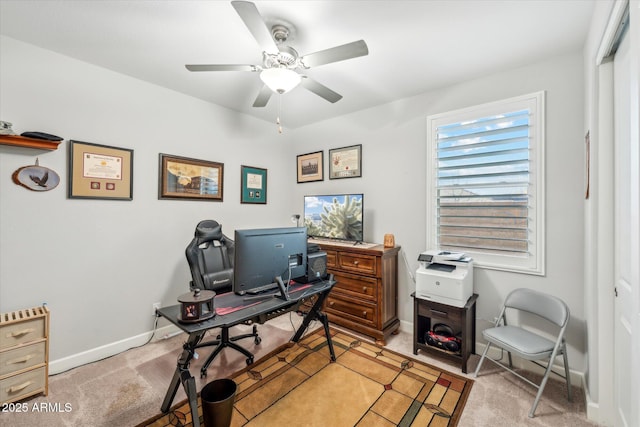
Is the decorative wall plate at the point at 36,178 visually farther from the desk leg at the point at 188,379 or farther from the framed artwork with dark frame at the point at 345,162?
the framed artwork with dark frame at the point at 345,162

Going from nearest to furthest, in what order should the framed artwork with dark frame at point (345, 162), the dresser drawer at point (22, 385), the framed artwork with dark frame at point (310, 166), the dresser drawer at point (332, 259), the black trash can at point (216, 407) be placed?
the black trash can at point (216, 407) < the dresser drawer at point (22, 385) < the dresser drawer at point (332, 259) < the framed artwork with dark frame at point (345, 162) < the framed artwork with dark frame at point (310, 166)

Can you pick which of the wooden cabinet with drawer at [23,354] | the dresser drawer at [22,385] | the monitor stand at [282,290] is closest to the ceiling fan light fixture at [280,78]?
the monitor stand at [282,290]

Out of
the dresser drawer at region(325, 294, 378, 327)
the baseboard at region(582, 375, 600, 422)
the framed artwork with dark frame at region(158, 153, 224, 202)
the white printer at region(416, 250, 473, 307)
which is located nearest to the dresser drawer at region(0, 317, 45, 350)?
the framed artwork with dark frame at region(158, 153, 224, 202)

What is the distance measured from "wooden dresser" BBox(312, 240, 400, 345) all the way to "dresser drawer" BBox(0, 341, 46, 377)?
2481 mm

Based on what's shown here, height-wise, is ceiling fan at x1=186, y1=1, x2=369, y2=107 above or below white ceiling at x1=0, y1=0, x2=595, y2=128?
below

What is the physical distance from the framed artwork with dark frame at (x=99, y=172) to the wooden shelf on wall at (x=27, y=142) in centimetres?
16

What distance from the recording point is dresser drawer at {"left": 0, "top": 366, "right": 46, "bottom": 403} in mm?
1846

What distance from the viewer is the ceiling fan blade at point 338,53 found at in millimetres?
1624

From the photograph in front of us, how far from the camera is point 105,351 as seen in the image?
2508 mm

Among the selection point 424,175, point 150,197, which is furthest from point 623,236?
point 150,197

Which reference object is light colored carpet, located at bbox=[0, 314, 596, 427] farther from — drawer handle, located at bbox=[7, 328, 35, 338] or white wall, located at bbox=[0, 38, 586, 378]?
drawer handle, located at bbox=[7, 328, 35, 338]

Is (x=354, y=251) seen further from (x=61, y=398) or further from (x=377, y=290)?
(x=61, y=398)

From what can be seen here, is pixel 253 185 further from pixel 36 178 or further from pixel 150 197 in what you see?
pixel 36 178

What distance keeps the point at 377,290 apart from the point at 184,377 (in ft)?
6.13
